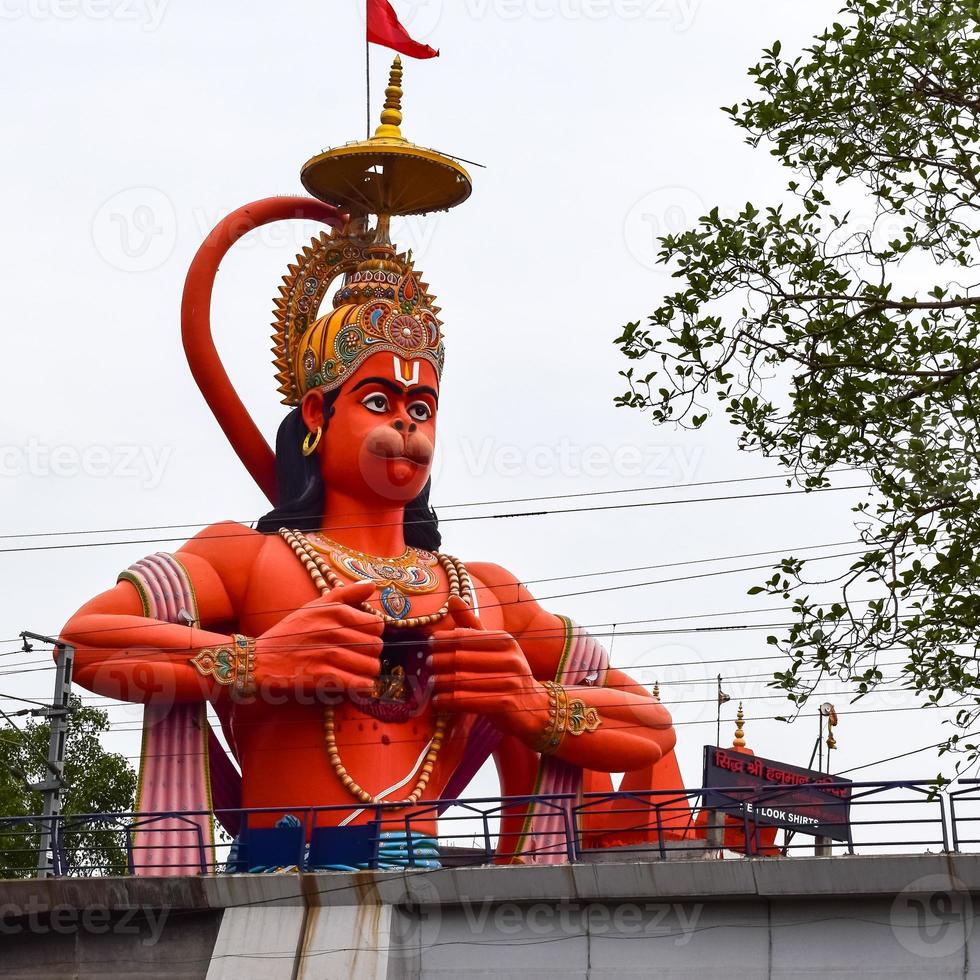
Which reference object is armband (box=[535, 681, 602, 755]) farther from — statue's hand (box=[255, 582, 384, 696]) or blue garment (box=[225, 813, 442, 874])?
statue's hand (box=[255, 582, 384, 696])

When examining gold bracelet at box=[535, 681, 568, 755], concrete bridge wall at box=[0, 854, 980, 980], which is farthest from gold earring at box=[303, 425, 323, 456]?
concrete bridge wall at box=[0, 854, 980, 980]

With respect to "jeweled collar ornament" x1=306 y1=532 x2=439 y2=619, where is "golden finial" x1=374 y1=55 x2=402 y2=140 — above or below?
above

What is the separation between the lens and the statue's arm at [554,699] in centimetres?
1817

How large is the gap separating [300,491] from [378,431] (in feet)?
3.73

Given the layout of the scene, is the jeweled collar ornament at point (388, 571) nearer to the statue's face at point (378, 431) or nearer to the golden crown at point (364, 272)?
the statue's face at point (378, 431)

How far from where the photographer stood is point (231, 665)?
57.6 feet

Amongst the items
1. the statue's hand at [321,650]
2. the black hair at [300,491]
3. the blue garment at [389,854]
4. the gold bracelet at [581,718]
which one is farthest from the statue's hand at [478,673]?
the black hair at [300,491]

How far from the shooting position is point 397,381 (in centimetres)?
1930

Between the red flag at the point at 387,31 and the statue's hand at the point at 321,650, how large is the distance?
675cm

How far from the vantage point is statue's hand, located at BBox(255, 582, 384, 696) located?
17.5 metres

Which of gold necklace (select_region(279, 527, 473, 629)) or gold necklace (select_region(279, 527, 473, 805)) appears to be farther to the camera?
gold necklace (select_region(279, 527, 473, 629))

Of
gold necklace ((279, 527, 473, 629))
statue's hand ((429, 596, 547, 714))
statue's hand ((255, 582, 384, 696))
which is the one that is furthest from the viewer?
gold necklace ((279, 527, 473, 629))

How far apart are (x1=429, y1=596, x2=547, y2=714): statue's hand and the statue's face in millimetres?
1858

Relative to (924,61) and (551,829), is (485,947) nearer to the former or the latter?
(551,829)
